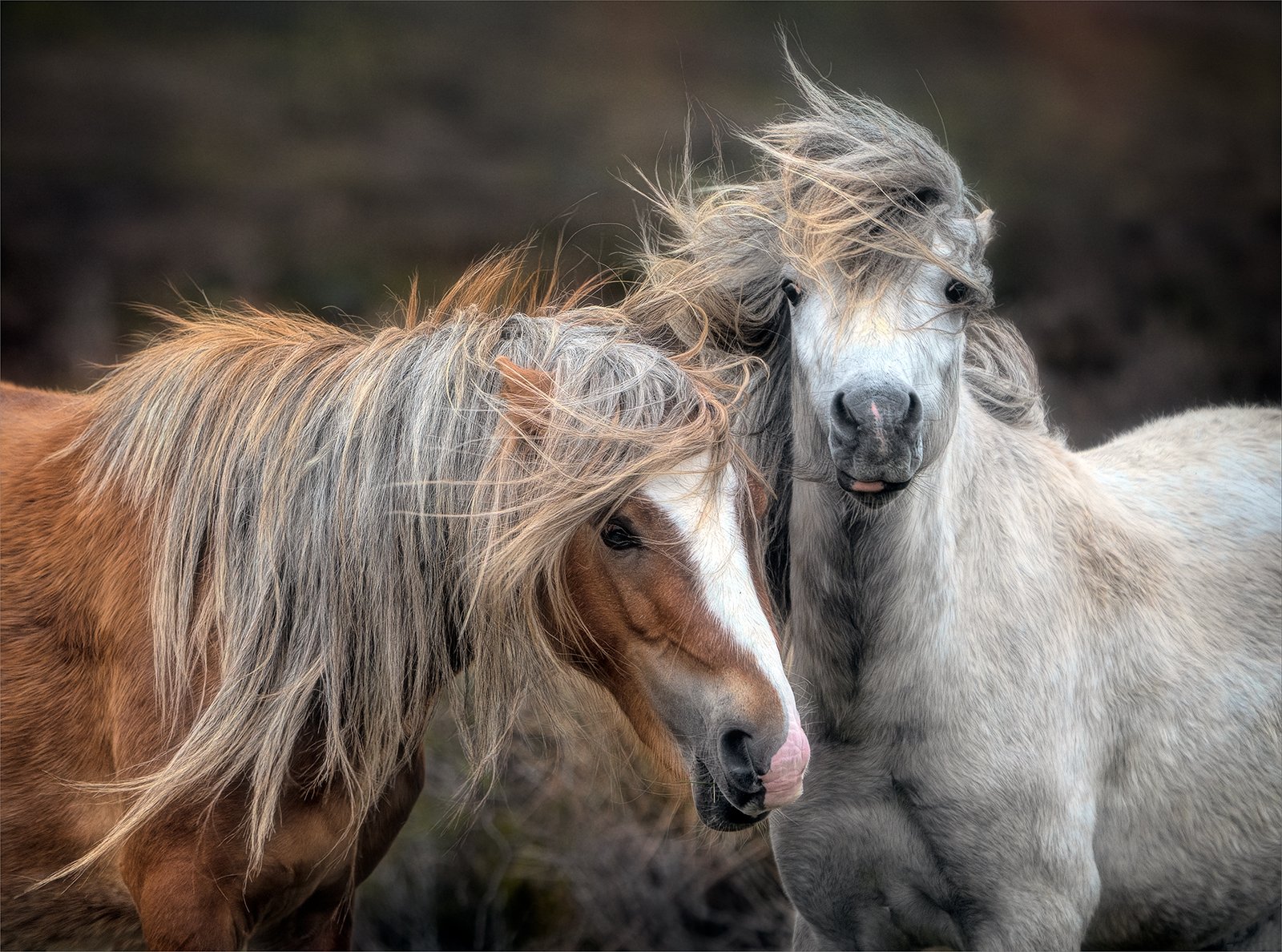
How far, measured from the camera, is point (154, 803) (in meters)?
1.78

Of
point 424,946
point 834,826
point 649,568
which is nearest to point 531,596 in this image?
point 649,568

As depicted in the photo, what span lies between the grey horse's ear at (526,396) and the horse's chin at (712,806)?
63 cm

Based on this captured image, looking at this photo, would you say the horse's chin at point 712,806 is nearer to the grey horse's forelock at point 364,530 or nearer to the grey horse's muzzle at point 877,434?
the grey horse's forelock at point 364,530

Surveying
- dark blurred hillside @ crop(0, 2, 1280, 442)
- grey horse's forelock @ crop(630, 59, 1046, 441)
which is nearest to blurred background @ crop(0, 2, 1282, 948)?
dark blurred hillside @ crop(0, 2, 1280, 442)

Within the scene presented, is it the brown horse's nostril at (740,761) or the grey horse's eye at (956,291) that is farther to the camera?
the grey horse's eye at (956,291)

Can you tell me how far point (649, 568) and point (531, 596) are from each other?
0.72 ft

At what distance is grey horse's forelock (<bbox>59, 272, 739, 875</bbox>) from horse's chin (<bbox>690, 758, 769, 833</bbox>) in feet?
1.09

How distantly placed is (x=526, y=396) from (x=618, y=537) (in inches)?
12.0

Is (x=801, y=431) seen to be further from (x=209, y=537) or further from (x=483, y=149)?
(x=483, y=149)

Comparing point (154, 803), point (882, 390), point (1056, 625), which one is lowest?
point (154, 803)

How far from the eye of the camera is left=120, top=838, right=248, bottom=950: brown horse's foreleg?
72.6 inches

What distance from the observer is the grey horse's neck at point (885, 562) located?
223 centimetres

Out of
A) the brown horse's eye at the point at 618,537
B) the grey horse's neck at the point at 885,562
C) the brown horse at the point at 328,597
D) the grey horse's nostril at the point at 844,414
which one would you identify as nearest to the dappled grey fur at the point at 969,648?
the grey horse's neck at the point at 885,562

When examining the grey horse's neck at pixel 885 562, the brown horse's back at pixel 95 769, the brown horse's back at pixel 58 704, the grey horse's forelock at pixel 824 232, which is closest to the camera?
the brown horse's back at pixel 95 769
